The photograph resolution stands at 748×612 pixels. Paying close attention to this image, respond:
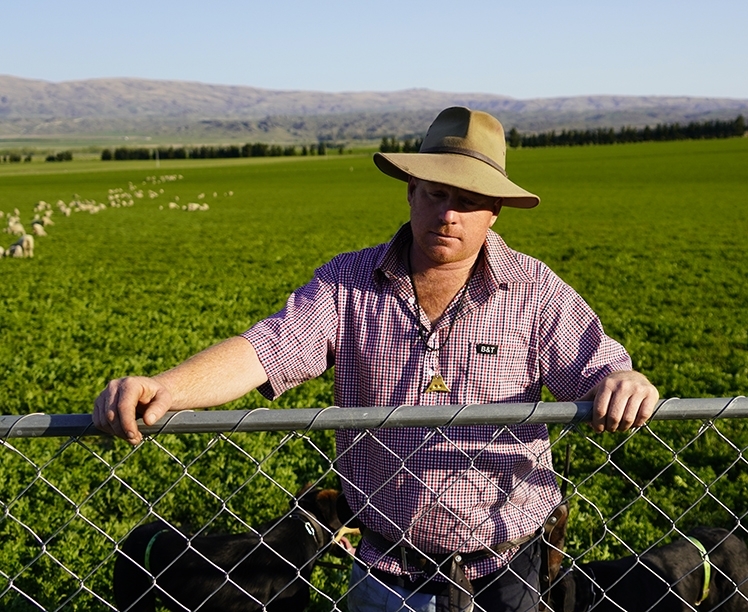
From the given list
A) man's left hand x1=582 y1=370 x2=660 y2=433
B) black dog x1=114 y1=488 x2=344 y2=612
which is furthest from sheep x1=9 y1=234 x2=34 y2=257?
man's left hand x1=582 y1=370 x2=660 y2=433

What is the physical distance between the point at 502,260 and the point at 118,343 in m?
8.66

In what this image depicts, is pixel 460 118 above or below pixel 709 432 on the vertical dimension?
above

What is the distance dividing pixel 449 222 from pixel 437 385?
1.98 feet

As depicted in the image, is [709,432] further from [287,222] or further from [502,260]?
[287,222]

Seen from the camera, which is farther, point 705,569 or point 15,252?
point 15,252

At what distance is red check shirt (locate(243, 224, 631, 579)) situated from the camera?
2.77m

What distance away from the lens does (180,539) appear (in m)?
3.67

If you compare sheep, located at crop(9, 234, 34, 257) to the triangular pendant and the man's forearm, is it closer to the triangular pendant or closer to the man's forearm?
the man's forearm

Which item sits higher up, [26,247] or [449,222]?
[449,222]

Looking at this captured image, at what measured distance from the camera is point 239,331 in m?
11.2

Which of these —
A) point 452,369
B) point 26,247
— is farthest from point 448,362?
point 26,247

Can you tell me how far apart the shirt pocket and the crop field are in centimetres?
40

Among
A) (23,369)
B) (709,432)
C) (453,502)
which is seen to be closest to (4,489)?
(23,369)

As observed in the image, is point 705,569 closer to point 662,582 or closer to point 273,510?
point 662,582
